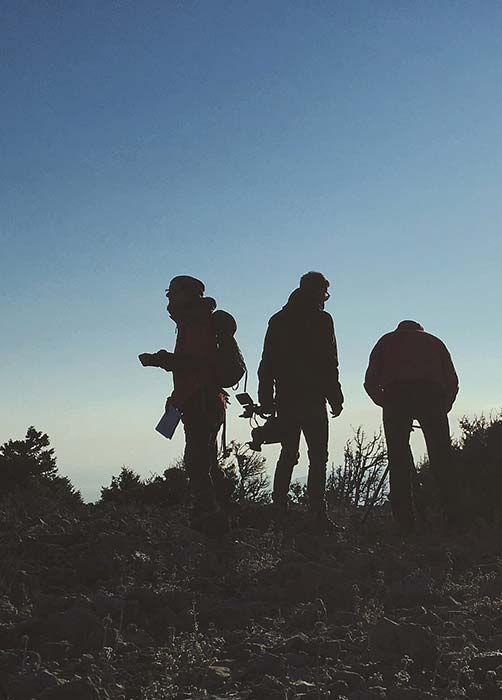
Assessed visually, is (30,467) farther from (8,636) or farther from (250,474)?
(8,636)

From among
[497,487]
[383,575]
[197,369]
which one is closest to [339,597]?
[383,575]

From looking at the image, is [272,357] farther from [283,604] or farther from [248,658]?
[248,658]

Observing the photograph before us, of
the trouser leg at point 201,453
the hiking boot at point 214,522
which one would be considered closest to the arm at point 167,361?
the trouser leg at point 201,453

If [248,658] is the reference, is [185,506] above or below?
above

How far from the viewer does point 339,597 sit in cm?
468

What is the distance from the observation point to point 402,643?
340 cm

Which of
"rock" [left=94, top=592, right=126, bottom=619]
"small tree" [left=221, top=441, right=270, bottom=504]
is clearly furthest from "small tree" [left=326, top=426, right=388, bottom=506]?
"rock" [left=94, top=592, right=126, bottom=619]

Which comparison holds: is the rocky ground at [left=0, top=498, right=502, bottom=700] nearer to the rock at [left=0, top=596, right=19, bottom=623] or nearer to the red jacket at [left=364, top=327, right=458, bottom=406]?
the rock at [left=0, top=596, right=19, bottom=623]

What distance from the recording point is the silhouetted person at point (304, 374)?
7746 millimetres

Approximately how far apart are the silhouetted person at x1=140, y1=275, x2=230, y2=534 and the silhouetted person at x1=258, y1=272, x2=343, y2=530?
112 cm

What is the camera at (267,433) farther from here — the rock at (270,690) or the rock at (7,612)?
the rock at (270,690)

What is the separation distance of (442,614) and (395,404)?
368 cm

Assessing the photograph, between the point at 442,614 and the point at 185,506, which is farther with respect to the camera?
the point at 185,506

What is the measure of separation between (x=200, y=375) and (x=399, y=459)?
2260 mm
